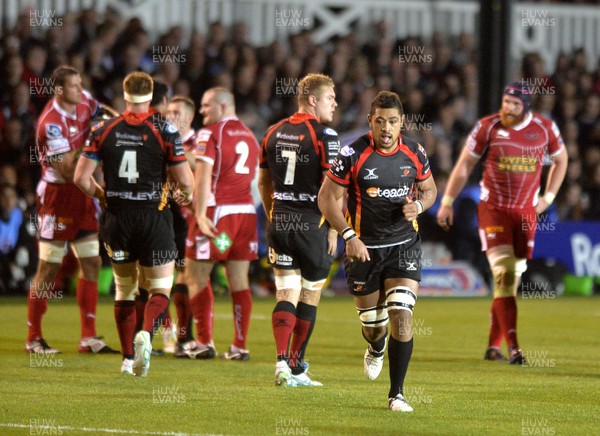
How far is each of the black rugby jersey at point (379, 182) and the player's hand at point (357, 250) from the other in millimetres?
285

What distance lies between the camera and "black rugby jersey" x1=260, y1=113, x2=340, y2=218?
923 cm

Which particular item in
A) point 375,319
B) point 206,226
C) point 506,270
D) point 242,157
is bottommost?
point 506,270

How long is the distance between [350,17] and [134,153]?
15447mm

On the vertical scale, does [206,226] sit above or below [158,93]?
below

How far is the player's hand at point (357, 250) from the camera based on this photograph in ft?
26.2

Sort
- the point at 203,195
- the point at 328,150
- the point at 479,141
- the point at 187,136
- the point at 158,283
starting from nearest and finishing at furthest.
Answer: the point at 328,150, the point at 158,283, the point at 203,195, the point at 479,141, the point at 187,136

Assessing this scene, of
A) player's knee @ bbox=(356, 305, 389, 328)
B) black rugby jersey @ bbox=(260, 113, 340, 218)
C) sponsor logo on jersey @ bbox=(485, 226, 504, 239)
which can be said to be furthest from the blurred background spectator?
player's knee @ bbox=(356, 305, 389, 328)

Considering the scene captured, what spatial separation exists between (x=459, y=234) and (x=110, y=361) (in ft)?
32.5

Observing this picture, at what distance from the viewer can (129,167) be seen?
9.51 m

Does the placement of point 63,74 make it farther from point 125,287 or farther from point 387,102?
point 387,102

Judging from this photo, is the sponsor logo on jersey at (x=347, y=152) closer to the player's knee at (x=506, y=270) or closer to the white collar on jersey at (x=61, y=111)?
the player's knee at (x=506, y=270)

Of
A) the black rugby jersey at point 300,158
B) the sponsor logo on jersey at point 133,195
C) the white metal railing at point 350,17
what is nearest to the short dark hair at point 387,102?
the black rugby jersey at point 300,158

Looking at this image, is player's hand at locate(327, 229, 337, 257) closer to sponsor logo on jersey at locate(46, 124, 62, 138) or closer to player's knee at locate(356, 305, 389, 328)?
player's knee at locate(356, 305, 389, 328)

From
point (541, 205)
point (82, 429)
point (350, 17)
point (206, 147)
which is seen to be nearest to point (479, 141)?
point (541, 205)
